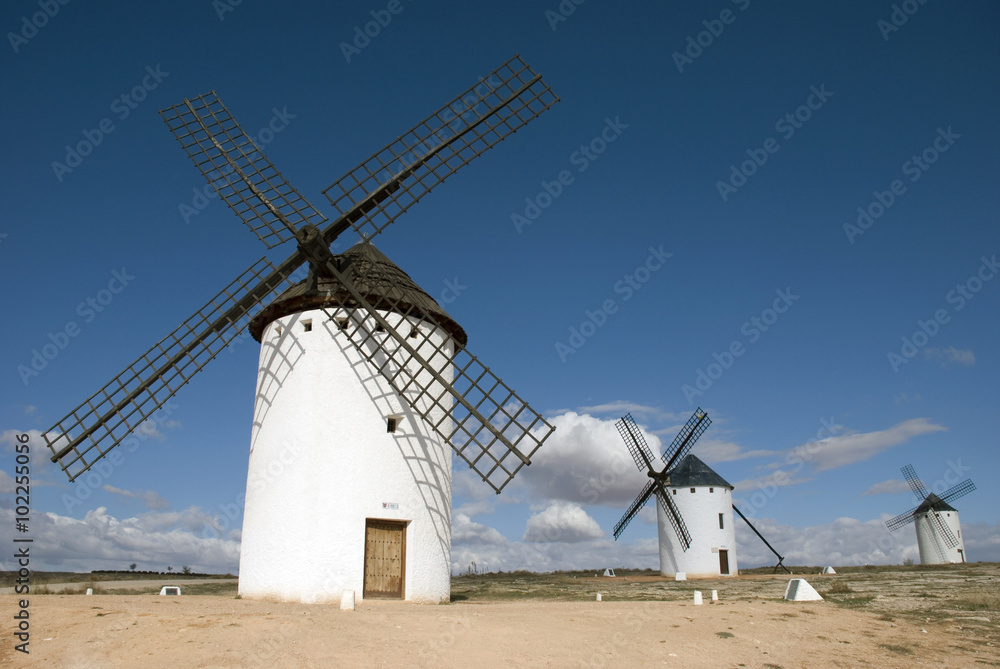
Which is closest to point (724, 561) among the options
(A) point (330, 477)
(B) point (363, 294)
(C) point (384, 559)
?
(C) point (384, 559)

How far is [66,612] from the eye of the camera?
32.4ft

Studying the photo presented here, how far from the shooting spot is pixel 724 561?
3109cm

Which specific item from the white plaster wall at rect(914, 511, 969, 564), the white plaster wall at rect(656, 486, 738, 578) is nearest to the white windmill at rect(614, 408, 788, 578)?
the white plaster wall at rect(656, 486, 738, 578)

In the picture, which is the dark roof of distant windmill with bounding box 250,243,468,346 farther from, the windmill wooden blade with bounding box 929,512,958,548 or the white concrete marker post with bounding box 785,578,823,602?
the windmill wooden blade with bounding box 929,512,958,548

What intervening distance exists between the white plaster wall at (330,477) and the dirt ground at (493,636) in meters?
1.35

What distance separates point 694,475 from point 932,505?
726 inches

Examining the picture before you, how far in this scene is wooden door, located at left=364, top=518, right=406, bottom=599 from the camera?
43.8 feet

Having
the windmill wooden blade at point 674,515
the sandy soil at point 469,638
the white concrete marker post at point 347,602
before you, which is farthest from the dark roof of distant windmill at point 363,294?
the windmill wooden blade at point 674,515

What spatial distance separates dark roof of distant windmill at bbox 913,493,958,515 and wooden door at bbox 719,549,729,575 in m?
17.2

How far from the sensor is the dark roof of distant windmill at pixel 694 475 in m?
31.8

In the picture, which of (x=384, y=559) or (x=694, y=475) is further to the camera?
(x=694, y=475)

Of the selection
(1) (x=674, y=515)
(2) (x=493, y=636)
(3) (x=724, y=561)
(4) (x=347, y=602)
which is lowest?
(3) (x=724, y=561)

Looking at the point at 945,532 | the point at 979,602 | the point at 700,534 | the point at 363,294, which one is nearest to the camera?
the point at 979,602

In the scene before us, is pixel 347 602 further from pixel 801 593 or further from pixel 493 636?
pixel 801 593
